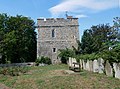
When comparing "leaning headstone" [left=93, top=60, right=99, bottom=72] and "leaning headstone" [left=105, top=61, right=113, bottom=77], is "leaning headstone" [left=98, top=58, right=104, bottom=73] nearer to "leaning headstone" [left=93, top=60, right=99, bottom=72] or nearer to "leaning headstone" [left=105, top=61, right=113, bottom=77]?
"leaning headstone" [left=93, top=60, right=99, bottom=72]

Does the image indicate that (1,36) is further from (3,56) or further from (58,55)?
(58,55)

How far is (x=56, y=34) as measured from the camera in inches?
1789

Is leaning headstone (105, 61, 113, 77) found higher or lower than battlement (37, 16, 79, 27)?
lower

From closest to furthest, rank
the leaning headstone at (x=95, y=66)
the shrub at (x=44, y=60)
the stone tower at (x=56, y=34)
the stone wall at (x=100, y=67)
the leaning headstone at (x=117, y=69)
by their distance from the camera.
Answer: the leaning headstone at (x=117, y=69), the stone wall at (x=100, y=67), the leaning headstone at (x=95, y=66), the shrub at (x=44, y=60), the stone tower at (x=56, y=34)

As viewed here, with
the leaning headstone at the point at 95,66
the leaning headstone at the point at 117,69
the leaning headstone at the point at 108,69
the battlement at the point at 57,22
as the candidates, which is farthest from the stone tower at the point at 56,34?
the leaning headstone at the point at 117,69

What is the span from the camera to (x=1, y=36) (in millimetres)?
44406

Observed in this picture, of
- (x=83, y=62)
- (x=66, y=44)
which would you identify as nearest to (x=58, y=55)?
(x=66, y=44)

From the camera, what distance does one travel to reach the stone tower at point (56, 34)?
4525cm

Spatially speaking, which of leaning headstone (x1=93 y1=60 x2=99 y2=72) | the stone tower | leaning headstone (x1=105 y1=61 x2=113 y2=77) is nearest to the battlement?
the stone tower

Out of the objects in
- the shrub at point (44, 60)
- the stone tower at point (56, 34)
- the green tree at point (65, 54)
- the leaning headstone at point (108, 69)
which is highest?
the stone tower at point (56, 34)

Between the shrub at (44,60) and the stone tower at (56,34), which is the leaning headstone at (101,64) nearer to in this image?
the shrub at (44,60)

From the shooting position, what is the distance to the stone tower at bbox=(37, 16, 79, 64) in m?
45.2

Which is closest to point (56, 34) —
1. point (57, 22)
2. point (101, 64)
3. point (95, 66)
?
point (57, 22)

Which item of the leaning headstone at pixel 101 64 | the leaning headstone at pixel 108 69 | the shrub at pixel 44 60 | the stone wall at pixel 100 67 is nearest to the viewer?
the stone wall at pixel 100 67
